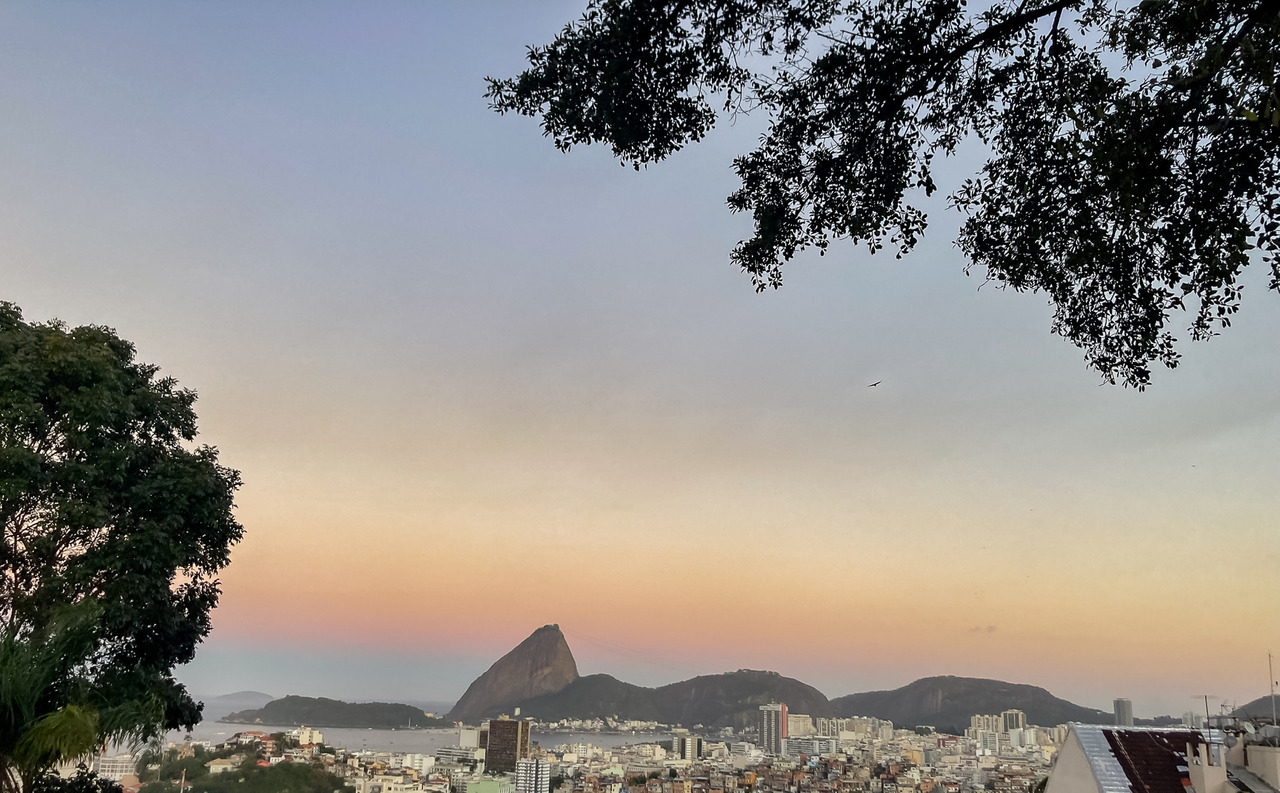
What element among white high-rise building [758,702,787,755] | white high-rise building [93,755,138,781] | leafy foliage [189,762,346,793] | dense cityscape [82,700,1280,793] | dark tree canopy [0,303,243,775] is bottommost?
white high-rise building [758,702,787,755]

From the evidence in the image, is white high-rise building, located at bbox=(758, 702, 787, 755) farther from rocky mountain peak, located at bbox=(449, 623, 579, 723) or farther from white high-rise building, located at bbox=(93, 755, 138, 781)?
white high-rise building, located at bbox=(93, 755, 138, 781)

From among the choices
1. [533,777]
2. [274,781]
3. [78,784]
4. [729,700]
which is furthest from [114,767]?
[729,700]

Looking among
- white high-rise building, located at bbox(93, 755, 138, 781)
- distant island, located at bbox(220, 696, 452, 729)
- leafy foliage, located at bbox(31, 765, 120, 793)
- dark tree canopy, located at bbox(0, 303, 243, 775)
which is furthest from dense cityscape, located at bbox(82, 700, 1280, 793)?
distant island, located at bbox(220, 696, 452, 729)

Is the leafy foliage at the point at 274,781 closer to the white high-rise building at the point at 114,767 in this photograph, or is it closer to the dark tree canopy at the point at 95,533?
the white high-rise building at the point at 114,767

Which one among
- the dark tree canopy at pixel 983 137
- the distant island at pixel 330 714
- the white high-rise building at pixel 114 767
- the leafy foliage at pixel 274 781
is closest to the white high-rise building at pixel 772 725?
the distant island at pixel 330 714

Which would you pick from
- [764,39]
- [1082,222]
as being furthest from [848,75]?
[1082,222]

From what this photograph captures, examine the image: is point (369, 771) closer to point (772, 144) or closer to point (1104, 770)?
point (1104, 770)

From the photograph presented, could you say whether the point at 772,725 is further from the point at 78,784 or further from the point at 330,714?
the point at 78,784
